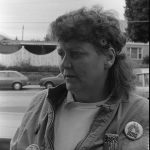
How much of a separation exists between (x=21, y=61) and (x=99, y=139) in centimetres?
1506

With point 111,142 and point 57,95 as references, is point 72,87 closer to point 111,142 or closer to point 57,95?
point 57,95

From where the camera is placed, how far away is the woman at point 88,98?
1515 millimetres

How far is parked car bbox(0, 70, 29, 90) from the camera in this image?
42.5 ft

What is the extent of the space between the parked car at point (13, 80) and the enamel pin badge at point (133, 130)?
11.0 meters

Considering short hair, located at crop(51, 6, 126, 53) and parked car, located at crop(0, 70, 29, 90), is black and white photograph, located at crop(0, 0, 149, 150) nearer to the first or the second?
short hair, located at crop(51, 6, 126, 53)

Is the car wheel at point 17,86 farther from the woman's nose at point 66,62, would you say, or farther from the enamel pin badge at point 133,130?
the enamel pin badge at point 133,130

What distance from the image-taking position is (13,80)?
1396cm

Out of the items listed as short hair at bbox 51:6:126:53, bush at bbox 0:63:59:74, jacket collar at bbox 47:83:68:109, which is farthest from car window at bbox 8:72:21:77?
short hair at bbox 51:6:126:53

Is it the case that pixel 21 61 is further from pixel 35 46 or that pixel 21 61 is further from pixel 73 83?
pixel 73 83

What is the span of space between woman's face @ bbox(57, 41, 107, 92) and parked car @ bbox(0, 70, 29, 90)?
10.8m

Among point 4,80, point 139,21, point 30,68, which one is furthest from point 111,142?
point 139,21

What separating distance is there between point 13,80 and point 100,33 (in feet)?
41.2

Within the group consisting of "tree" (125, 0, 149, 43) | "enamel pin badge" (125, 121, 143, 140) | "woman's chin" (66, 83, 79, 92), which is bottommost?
"enamel pin badge" (125, 121, 143, 140)

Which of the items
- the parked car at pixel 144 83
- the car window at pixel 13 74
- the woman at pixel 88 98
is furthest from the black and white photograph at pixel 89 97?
the car window at pixel 13 74
